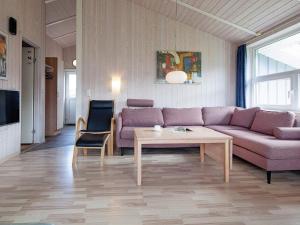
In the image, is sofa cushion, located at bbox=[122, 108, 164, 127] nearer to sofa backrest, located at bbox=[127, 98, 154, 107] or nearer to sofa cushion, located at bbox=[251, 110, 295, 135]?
sofa backrest, located at bbox=[127, 98, 154, 107]

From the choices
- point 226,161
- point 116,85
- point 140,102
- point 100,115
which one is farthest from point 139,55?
point 226,161

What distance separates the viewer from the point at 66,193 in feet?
8.63

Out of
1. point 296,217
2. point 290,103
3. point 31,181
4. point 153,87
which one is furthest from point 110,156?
point 290,103

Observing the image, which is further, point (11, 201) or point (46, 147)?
point (46, 147)

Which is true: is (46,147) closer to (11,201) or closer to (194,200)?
(11,201)

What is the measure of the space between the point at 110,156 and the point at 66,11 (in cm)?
433

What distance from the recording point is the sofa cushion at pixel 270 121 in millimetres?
3721

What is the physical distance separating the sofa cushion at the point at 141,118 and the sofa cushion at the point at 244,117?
142 cm

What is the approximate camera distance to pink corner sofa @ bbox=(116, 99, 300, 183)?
306cm

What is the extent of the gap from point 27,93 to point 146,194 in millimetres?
3900

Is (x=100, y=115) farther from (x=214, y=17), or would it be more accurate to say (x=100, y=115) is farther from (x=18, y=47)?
(x=214, y=17)

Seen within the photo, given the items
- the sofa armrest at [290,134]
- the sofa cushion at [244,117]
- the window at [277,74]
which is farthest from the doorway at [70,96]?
the sofa armrest at [290,134]

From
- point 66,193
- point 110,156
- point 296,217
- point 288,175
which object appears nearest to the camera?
point 296,217

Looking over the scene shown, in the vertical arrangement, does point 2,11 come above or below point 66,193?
above
